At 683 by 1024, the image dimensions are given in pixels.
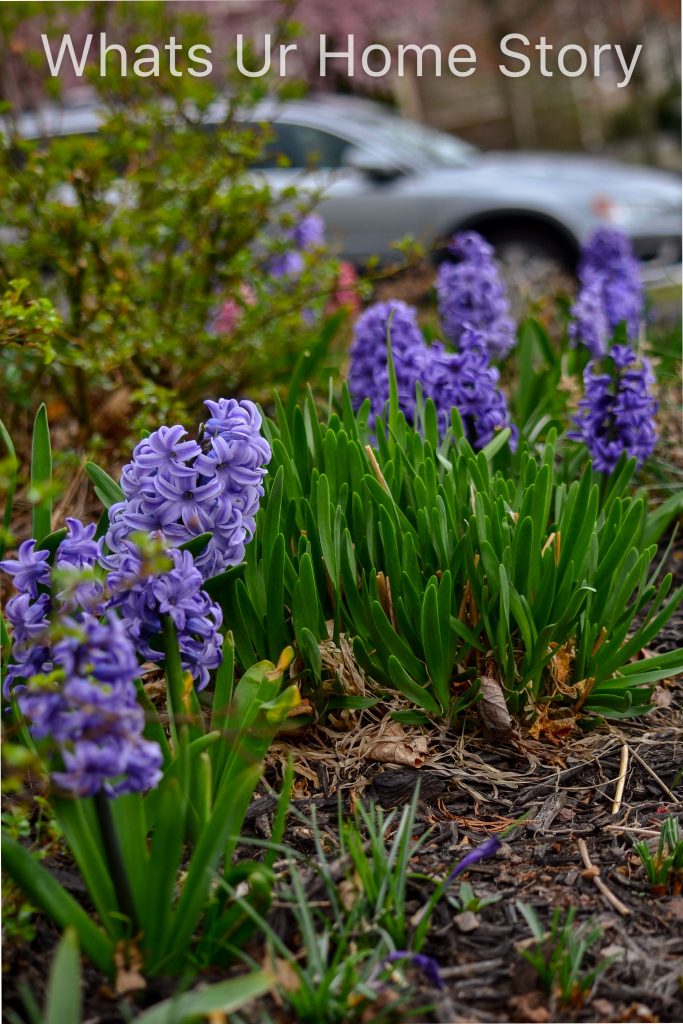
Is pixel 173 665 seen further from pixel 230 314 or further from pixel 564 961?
pixel 230 314

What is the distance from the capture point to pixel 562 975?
170cm

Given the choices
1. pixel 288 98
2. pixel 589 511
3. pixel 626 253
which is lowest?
pixel 589 511

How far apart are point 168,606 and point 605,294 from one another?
3268 millimetres

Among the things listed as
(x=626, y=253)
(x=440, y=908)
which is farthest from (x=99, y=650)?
(x=626, y=253)

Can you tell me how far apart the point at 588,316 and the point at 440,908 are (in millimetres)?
2629

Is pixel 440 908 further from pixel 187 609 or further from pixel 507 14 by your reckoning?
pixel 507 14

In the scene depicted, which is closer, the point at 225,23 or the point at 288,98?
the point at 288,98

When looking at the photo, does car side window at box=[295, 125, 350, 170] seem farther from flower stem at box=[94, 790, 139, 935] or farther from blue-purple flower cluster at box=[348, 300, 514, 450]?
flower stem at box=[94, 790, 139, 935]

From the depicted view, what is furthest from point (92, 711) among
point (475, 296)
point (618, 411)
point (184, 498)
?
point (475, 296)

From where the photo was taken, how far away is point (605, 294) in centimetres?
→ 453

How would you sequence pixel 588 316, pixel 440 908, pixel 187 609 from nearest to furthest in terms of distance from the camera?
pixel 187 609 → pixel 440 908 → pixel 588 316

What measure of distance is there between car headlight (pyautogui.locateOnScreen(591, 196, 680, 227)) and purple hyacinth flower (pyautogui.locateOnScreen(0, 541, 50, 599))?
322 inches

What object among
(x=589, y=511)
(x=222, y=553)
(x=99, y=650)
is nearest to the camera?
(x=99, y=650)

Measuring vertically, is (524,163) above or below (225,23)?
below
